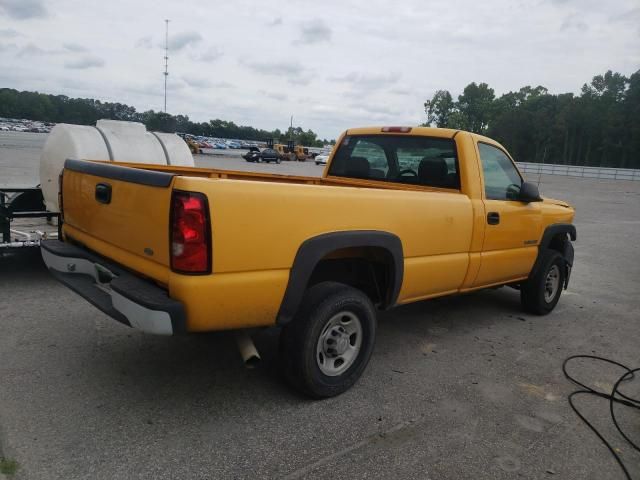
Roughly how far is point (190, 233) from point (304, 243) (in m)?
0.68

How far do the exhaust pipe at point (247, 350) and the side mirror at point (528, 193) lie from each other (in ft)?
9.74

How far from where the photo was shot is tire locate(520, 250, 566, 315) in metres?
5.34

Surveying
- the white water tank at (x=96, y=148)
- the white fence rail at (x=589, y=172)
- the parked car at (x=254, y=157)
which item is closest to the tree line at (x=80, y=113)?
the parked car at (x=254, y=157)

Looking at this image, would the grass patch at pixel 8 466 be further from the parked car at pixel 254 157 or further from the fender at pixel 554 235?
the parked car at pixel 254 157

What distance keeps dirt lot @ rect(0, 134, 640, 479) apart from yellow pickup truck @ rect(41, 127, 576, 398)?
1.37 feet

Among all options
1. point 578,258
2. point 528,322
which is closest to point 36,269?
point 528,322

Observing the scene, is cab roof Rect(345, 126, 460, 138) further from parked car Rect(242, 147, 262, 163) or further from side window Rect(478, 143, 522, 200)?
parked car Rect(242, 147, 262, 163)

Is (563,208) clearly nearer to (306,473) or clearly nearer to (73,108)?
(306,473)

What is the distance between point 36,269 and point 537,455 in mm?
5672

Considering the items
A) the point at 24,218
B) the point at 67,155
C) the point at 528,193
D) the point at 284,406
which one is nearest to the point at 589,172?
the point at 528,193

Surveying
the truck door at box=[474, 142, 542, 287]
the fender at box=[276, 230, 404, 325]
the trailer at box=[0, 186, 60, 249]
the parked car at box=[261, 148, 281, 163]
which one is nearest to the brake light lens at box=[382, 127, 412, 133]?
the truck door at box=[474, 142, 542, 287]

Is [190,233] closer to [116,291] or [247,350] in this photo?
[116,291]

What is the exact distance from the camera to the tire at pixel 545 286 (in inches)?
210

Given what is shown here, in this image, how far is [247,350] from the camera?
9.84 feet
